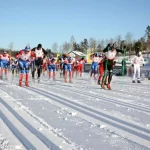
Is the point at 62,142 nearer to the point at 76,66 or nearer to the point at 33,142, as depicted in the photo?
the point at 33,142

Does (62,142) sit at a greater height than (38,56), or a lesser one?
lesser

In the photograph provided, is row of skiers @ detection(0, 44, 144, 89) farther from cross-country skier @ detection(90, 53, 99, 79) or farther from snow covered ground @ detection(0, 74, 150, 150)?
snow covered ground @ detection(0, 74, 150, 150)

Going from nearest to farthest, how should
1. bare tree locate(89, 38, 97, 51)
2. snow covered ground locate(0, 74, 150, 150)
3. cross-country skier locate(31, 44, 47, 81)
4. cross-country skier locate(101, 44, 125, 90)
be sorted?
snow covered ground locate(0, 74, 150, 150) → cross-country skier locate(101, 44, 125, 90) → cross-country skier locate(31, 44, 47, 81) → bare tree locate(89, 38, 97, 51)

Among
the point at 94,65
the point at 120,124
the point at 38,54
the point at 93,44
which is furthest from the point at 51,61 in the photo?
the point at 93,44

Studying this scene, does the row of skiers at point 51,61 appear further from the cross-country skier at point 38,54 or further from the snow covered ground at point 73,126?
the snow covered ground at point 73,126

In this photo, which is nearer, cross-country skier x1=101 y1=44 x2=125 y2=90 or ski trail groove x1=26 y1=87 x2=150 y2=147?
ski trail groove x1=26 y1=87 x2=150 y2=147

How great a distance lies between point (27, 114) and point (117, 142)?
239 cm

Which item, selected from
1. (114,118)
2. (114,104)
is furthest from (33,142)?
(114,104)

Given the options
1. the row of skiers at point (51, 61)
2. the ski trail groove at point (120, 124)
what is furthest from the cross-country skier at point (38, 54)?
the ski trail groove at point (120, 124)

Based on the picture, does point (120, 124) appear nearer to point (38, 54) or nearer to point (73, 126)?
point (73, 126)

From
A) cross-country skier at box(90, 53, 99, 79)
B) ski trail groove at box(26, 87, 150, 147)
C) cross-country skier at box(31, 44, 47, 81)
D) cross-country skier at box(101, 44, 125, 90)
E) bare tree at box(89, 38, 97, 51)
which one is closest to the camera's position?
ski trail groove at box(26, 87, 150, 147)

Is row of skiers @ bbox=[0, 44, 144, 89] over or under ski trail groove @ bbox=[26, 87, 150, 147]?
over

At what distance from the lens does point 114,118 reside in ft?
19.0

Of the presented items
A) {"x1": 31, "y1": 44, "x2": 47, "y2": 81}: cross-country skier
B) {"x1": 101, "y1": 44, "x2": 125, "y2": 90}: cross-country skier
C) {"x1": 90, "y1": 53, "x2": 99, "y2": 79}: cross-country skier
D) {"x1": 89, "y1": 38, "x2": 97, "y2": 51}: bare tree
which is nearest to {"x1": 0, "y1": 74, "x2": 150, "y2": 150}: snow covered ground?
{"x1": 101, "y1": 44, "x2": 125, "y2": 90}: cross-country skier
